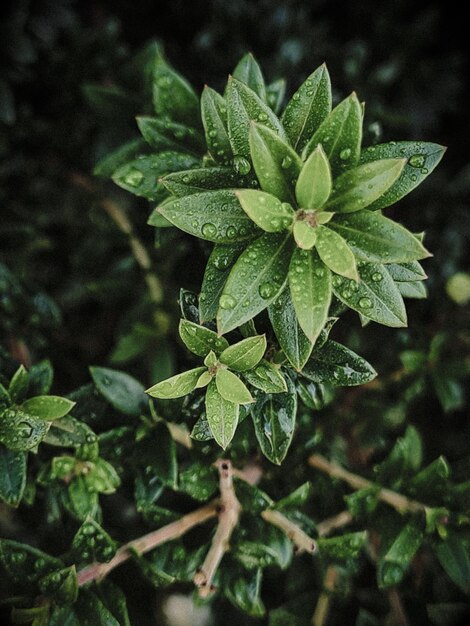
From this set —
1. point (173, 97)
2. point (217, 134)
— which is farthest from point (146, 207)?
point (217, 134)

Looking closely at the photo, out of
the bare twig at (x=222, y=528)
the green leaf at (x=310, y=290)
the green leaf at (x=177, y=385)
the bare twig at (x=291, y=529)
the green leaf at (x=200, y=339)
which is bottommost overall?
the bare twig at (x=291, y=529)

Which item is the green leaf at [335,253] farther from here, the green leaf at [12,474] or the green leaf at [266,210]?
the green leaf at [12,474]

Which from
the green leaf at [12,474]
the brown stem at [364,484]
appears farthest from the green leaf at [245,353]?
the brown stem at [364,484]

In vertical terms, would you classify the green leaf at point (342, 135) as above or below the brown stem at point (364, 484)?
above

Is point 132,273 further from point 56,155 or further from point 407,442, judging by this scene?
point 407,442

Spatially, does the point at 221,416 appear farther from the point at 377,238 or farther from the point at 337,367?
the point at 377,238

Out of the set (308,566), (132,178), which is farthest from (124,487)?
(132,178)

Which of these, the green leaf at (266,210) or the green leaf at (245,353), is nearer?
the green leaf at (266,210)

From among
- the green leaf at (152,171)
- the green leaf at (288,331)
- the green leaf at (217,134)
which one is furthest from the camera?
the green leaf at (152,171)
